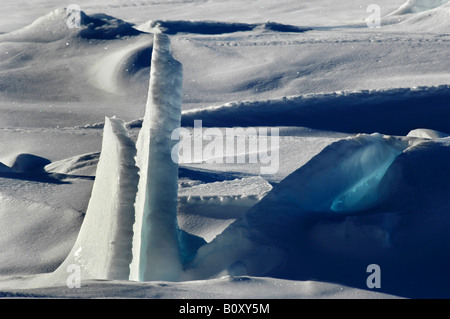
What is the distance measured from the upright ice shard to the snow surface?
3.5 inches

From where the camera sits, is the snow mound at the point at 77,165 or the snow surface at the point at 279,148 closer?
the snow surface at the point at 279,148

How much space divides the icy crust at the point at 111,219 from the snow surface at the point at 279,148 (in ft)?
0.11

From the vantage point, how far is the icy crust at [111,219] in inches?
87.2

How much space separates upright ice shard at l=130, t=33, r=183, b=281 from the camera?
7.29 feet

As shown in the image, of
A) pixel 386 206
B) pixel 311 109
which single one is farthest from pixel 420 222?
pixel 311 109

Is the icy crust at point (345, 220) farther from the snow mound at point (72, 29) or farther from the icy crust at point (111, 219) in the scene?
the snow mound at point (72, 29)

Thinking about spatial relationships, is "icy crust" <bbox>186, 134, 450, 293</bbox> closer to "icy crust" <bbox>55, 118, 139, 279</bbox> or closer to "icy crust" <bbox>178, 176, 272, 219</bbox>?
"icy crust" <bbox>55, 118, 139, 279</bbox>

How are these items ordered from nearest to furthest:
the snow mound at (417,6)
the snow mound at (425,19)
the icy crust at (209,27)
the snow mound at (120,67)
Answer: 1. the snow mound at (120,67)
2. the snow mound at (425,19)
3. the icy crust at (209,27)
4. the snow mound at (417,6)

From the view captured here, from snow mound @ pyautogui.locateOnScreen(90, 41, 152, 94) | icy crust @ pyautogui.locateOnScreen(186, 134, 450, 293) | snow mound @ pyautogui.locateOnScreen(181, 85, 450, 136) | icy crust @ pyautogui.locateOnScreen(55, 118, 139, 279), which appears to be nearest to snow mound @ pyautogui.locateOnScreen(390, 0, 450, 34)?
snow mound @ pyautogui.locateOnScreen(181, 85, 450, 136)

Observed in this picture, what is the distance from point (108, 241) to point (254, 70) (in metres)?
3.13

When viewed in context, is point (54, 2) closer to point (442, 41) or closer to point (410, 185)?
point (442, 41)

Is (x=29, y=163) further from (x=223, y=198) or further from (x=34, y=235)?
(x=223, y=198)

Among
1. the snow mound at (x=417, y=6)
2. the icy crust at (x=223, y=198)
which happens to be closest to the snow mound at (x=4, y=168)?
the icy crust at (x=223, y=198)

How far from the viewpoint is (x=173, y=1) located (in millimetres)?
9547
